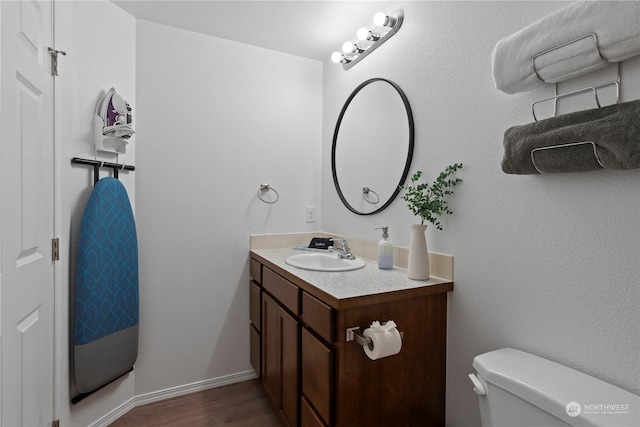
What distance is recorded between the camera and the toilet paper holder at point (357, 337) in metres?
1.11

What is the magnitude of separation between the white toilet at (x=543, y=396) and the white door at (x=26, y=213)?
1.51 metres

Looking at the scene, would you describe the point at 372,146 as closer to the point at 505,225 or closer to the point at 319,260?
the point at 319,260

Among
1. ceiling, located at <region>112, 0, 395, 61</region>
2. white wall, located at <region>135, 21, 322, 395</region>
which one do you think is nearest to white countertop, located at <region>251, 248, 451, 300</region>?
white wall, located at <region>135, 21, 322, 395</region>

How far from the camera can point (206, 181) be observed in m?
2.15

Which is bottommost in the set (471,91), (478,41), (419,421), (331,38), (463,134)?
(419,421)

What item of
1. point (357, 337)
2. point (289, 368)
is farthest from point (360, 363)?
point (289, 368)

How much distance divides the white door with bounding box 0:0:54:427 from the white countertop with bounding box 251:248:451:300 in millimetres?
1003

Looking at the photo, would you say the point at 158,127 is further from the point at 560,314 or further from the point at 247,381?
the point at 560,314

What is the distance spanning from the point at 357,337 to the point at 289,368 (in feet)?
1.92

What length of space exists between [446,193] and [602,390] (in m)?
0.81

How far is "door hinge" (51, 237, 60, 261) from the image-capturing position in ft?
4.69

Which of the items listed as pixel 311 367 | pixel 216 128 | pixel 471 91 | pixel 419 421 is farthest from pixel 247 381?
pixel 471 91

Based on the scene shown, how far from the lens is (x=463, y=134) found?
133cm

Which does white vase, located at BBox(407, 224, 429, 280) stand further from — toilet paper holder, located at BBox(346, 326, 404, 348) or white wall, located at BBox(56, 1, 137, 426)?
white wall, located at BBox(56, 1, 137, 426)
